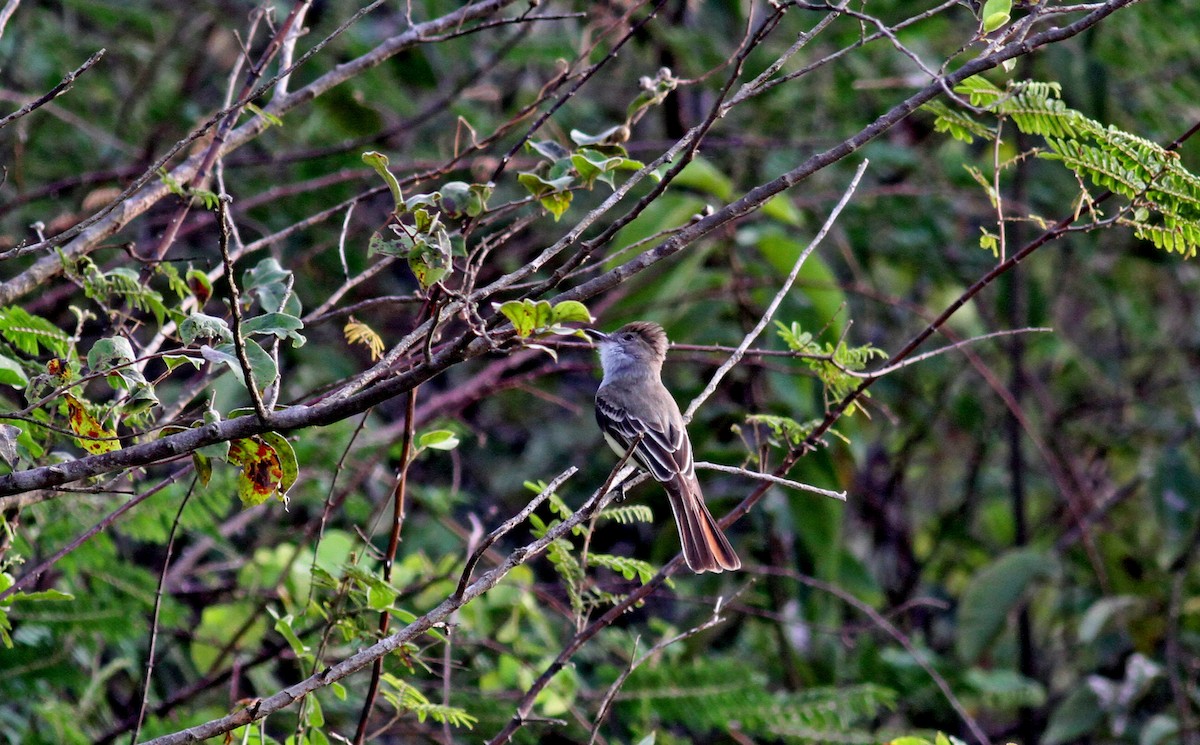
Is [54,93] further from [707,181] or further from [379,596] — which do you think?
[707,181]

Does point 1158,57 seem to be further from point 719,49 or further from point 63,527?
point 63,527

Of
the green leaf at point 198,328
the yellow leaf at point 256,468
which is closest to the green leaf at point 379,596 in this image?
the yellow leaf at point 256,468

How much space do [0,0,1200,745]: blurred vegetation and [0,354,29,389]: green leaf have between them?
0.01 m

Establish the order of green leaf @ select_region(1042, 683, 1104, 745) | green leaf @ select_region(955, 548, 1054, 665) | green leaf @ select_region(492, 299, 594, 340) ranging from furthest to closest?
green leaf @ select_region(955, 548, 1054, 665), green leaf @ select_region(1042, 683, 1104, 745), green leaf @ select_region(492, 299, 594, 340)

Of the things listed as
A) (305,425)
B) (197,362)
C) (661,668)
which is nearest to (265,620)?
(661,668)

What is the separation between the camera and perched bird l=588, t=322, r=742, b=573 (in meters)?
4.23

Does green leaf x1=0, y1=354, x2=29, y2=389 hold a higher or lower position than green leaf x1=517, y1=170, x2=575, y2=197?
lower

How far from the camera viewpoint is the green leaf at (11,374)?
2643 millimetres

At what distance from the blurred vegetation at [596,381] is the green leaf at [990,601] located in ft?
0.07

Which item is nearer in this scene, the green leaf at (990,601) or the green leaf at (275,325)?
the green leaf at (275,325)

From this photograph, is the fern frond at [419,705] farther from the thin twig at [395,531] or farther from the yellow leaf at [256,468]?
the yellow leaf at [256,468]

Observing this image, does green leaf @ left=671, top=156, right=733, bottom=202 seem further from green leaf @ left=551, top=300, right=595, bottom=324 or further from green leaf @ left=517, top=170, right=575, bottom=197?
green leaf @ left=551, top=300, right=595, bottom=324

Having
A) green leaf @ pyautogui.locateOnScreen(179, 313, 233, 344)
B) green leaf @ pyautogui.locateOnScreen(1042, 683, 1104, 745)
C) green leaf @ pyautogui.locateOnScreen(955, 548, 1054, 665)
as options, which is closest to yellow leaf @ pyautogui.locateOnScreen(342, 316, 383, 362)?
green leaf @ pyautogui.locateOnScreen(179, 313, 233, 344)

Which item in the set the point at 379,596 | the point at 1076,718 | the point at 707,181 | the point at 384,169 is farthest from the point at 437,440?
the point at 1076,718
